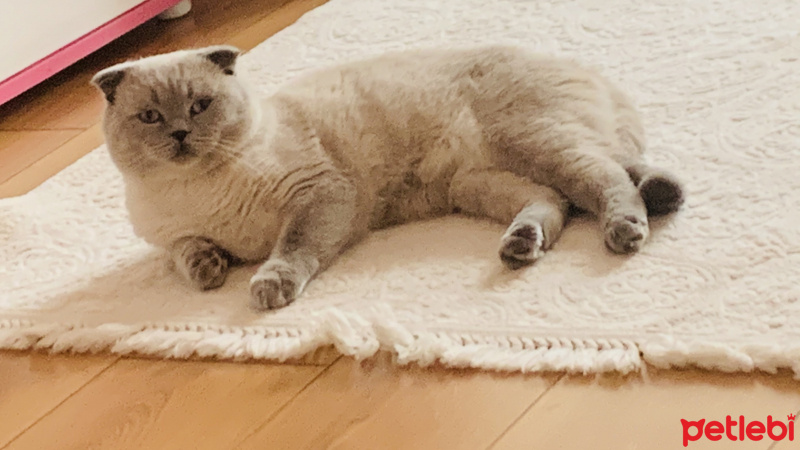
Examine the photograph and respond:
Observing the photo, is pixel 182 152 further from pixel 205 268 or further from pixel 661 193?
pixel 661 193

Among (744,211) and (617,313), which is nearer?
(617,313)

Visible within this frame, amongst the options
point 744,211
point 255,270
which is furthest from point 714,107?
point 255,270

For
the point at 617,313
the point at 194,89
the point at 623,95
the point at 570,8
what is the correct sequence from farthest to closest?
the point at 570,8, the point at 623,95, the point at 194,89, the point at 617,313

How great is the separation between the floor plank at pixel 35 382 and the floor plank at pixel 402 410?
34 centimetres

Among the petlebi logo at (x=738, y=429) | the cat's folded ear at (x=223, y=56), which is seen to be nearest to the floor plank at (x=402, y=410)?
the petlebi logo at (x=738, y=429)

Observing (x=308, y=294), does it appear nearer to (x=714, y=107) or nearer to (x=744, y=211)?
(x=744, y=211)

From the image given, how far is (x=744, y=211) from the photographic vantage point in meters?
1.21

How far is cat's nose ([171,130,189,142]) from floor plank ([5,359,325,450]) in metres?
0.35

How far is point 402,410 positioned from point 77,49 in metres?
1.89

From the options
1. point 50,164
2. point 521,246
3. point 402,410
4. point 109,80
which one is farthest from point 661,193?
point 50,164

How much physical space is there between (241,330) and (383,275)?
229mm

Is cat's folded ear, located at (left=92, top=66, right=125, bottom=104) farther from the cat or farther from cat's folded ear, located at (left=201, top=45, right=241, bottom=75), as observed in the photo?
cat's folded ear, located at (left=201, top=45, right=241, bottom=75)

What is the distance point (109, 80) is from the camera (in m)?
1.30

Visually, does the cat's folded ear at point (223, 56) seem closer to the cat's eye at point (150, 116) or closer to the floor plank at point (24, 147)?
the cat's eye at point (150, 116)
